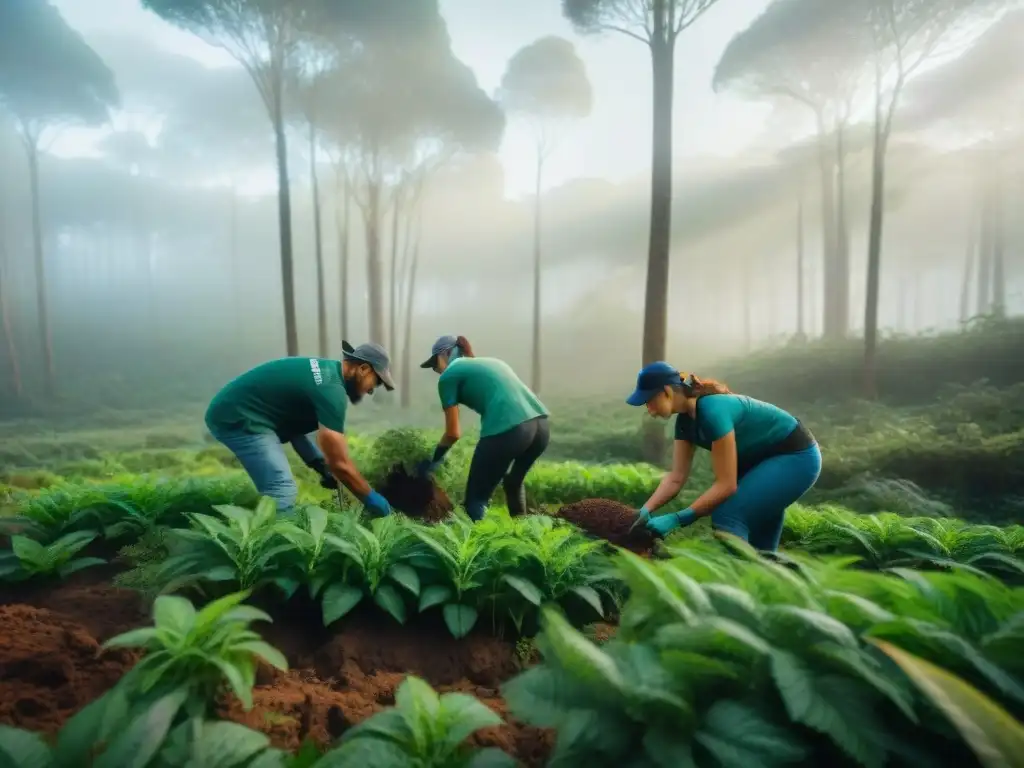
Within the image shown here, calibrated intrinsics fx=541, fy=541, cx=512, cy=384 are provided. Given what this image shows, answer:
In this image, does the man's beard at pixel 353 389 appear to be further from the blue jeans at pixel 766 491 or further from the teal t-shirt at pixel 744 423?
the blue jeans at pixel 766 491

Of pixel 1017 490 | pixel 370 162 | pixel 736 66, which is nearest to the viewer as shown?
pixel 1017 490

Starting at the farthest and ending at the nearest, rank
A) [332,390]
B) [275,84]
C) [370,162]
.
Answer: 1. [370,162]
2. [275,84]
3. [332,390]

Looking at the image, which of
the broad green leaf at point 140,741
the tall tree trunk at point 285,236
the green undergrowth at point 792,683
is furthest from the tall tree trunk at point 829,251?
the broad green leaf at point 140,741

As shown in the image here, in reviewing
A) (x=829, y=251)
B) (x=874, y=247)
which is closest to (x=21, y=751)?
(x=874, y=247)

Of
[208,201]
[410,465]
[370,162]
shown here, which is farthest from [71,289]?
[410,465]

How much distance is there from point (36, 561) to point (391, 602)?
187 cm

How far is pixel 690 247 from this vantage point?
22734mm

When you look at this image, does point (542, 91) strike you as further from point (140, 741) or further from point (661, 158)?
point (140, 741)

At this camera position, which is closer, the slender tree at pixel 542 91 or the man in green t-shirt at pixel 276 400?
the man in green t-shirt at pixel 276 400

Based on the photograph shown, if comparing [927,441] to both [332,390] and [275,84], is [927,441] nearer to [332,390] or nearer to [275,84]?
[332,390]

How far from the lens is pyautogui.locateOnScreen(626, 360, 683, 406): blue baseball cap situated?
2.76 meters

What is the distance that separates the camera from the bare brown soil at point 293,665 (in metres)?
1.52

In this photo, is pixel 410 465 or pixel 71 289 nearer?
pixel 410 465

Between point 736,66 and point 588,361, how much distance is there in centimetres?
1395
